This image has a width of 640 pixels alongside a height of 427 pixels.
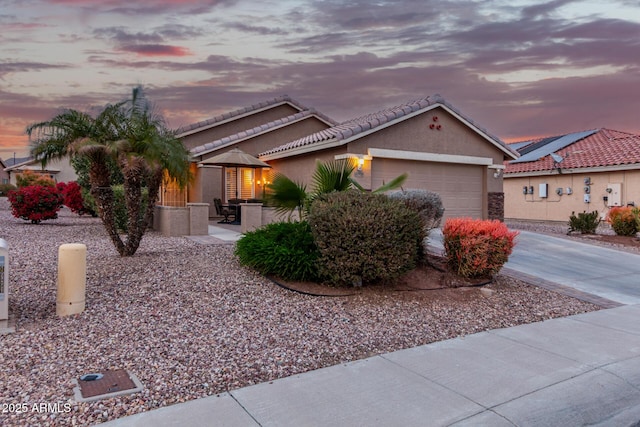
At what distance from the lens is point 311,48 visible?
16.1m

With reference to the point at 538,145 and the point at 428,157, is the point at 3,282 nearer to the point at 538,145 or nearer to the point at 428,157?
the point at 428,157

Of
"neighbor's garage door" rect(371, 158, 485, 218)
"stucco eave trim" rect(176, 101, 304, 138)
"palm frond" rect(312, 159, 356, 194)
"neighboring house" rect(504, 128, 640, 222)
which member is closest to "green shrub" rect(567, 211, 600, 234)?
"neighbor's garage door" rect(371, 158, 485, 218)

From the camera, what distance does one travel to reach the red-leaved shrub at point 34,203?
55.6ft

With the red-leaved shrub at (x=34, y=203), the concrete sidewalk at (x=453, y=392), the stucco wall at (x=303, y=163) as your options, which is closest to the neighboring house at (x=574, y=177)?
the stucco wall at (x=303, y=163)

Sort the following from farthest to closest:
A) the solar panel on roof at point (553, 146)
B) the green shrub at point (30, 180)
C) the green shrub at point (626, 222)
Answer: the green shrub at point (30, 180) → the solar panel on roof at point (553, 146) → the green shrub at point (626, 222)

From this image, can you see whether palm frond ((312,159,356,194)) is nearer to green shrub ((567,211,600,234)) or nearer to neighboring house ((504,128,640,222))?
green shrub ((567,211,600,234))

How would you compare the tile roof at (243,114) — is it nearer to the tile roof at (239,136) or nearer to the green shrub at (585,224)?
the tile roof at (239,136)

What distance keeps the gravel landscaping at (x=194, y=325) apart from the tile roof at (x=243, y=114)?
13.0 metres

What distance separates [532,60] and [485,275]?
11735 millimetres

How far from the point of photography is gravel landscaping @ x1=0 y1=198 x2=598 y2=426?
4.46 metres

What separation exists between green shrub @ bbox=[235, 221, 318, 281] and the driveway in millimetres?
4599

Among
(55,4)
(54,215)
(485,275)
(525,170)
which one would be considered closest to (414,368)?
(485,275)

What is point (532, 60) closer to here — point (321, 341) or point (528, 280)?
point (528, 280)

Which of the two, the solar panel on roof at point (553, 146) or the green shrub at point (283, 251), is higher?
the solar panel on roof at point (553, 146)
